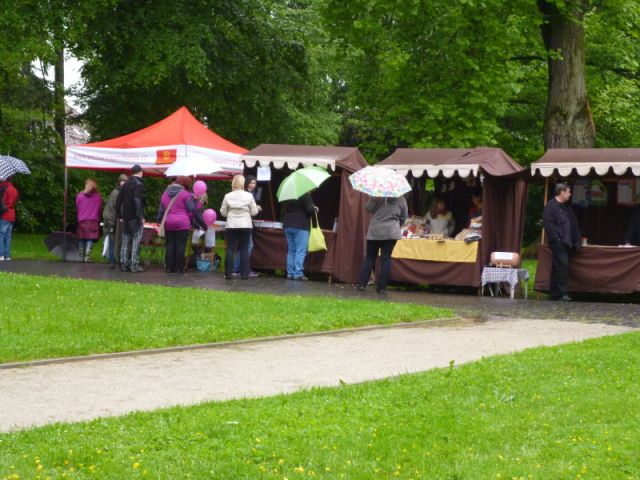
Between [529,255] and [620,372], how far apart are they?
27212mm

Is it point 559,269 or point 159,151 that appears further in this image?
point 159,151

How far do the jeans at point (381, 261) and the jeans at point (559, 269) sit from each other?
2631mm

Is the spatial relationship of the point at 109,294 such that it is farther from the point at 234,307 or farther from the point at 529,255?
the point at 529,255

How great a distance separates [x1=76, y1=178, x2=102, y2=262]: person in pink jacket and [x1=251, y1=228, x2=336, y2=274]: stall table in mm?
3935

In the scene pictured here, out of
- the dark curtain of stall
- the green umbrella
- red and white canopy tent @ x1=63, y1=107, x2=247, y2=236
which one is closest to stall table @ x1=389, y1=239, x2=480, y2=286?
the dark curtain of stall

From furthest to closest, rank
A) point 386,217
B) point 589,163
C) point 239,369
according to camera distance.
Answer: point 589,163 < point 386,217 < point 239,369

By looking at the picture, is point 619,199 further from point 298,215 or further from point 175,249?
point 175,249

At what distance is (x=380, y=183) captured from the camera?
18.4 metres

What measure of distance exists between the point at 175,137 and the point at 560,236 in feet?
28.4

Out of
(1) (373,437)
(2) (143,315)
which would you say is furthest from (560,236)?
(1) (373,437)

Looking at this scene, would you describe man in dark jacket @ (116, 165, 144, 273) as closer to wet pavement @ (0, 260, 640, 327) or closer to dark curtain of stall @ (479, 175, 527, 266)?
wet pavement @ (0, 260, 640, 327)

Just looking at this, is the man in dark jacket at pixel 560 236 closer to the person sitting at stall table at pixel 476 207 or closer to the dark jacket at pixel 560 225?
the dark jacket at pixel 560 225

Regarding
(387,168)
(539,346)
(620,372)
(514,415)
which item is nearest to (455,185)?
(387,168)

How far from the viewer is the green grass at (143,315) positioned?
11.3m
